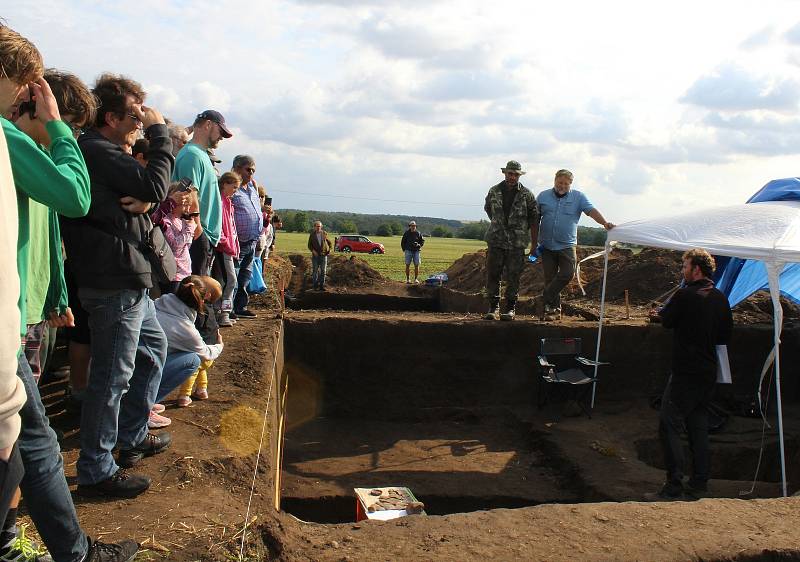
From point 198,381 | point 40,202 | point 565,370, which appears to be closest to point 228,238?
point 198,381

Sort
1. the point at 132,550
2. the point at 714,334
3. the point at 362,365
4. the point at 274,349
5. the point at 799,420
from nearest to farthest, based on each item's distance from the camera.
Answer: the point at 132,550 → the point at 714,334 → the point at 274,349 → the point at 799,420 → the point at 362,365

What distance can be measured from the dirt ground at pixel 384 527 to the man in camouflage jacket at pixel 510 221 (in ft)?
18.2

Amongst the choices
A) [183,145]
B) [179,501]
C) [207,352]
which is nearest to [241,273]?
[183,145]

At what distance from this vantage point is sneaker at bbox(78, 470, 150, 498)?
373cm

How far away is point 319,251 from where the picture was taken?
63.2 feet

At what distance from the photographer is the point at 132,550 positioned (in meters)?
3.01

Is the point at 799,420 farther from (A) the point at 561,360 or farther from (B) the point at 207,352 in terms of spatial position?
(B) the point at 207,352

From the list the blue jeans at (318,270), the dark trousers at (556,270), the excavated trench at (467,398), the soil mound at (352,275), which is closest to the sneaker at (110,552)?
the excavated trench at (467,398)

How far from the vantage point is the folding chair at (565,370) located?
890 cm

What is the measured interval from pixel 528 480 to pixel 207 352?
3639mm

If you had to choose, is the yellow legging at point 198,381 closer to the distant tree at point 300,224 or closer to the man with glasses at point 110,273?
the man with glasses at point 110,273

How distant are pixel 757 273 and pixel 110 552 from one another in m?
8.42

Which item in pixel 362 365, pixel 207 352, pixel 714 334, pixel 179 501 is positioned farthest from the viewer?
pixel 362 365

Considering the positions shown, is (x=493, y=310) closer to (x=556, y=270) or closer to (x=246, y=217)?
(x=556, y=270)
